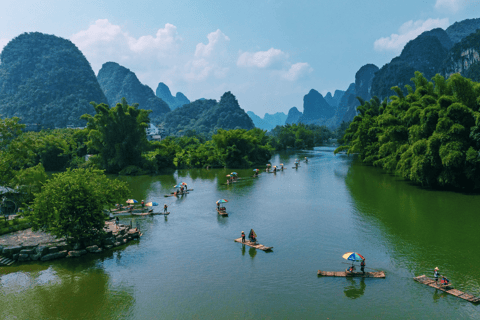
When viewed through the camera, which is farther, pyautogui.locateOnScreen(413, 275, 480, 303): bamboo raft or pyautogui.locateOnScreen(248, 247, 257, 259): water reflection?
pyautogui.locateOnScreen(248, 247, 257, 259): water reflection

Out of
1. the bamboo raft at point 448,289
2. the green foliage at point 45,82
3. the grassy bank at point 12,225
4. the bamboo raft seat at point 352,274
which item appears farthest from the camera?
the green foliage at point 45,82

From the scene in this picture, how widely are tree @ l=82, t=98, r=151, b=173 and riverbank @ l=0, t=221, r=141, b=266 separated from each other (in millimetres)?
40841

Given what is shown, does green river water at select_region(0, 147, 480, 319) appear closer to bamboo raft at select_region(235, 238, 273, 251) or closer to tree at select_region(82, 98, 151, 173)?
bamboo raft at select_region(235, 238, 273, 251)

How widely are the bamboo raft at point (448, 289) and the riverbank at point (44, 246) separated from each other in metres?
19.6

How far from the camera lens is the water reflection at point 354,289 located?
17219mm

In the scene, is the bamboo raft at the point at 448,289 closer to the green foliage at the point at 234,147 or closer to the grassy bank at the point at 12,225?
the grassy bank at the point at 12,225

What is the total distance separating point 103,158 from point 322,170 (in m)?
43.0

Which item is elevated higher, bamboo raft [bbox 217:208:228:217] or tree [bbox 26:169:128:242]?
tree [bbox 26:169:128:242]

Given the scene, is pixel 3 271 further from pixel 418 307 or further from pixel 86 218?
pixel 418 307

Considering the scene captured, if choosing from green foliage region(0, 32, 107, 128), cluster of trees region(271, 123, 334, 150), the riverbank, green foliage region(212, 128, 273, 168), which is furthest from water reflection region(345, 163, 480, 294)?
green foliage region(0, 32, 107, 128)

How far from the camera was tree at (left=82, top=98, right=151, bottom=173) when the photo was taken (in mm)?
64562

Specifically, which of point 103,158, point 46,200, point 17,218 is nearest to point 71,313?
point 46,200

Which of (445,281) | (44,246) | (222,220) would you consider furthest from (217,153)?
(445,281)

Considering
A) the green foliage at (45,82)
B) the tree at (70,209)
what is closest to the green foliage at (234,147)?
the tree at (70,209)
